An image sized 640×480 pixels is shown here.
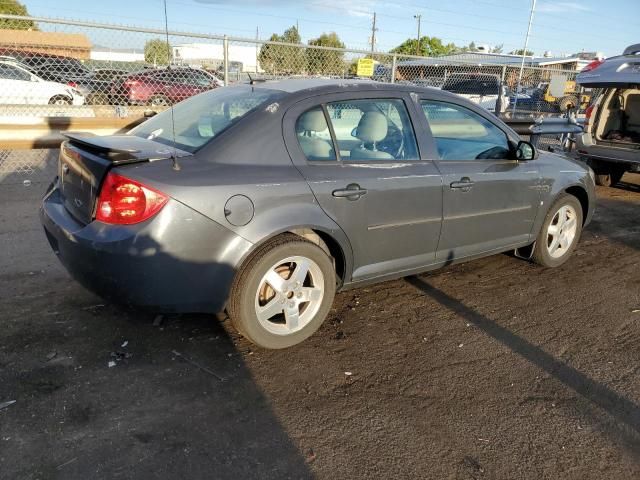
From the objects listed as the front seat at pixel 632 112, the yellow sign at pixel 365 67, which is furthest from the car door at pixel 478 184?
the front seat at pixel 632 112

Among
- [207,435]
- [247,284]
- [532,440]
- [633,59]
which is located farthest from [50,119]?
[633,59]

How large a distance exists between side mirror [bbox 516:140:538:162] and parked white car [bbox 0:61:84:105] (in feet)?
35.7

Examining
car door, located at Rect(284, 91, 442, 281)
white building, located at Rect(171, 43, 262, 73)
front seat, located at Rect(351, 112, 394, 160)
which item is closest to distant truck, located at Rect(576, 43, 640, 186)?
car door, located at Rect(284, 91, 442, 281)

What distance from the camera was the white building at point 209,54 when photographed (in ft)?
28.9

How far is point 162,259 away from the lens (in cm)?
288

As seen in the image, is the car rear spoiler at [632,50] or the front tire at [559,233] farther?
the car rear spoiler at [632,50]

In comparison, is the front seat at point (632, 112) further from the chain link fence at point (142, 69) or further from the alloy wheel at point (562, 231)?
the alloy wheel at point (562, 231)

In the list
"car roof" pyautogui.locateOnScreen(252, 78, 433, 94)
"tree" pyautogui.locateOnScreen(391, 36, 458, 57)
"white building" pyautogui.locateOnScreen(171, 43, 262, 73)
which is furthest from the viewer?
"tree" pyautogui.locateOnScreen(391, 36, 458, 57)

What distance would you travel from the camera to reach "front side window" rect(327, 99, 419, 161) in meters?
3.57

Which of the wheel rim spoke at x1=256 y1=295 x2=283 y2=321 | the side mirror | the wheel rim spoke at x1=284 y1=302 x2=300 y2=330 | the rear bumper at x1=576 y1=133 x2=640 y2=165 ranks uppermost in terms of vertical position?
the side mirror

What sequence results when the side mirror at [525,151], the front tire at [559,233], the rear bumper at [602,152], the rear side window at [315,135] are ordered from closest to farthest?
1. the rear side window at [315,135]
2. the side mirror at [525,151]
3. the front tire at [559,233]
4. the rear bumper at [602,152]

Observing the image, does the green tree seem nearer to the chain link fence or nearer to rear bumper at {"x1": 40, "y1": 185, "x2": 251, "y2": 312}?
the chain link fence

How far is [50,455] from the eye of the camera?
2.38 meters

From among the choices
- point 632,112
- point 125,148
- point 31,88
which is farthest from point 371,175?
point 31,88
